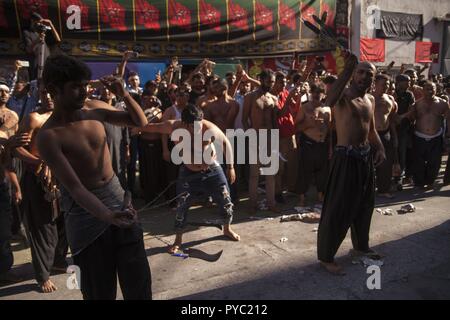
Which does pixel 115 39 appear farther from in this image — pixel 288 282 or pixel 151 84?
pixel 288 282

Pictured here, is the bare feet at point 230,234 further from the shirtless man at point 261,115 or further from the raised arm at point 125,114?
the raised arm at point 125,114

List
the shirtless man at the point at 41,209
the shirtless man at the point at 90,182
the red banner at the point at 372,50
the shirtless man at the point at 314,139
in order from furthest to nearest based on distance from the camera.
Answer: the red banner at the point at 372,50
the shirtless man at the point at 314,139
the shirtless man at the point at 41,209
the shirtless man at the point at 90,182

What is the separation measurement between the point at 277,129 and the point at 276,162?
48 centimetres

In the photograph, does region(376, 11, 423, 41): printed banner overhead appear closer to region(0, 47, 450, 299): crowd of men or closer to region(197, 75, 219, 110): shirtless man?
region(0, 47, 450, 299): crowd of men

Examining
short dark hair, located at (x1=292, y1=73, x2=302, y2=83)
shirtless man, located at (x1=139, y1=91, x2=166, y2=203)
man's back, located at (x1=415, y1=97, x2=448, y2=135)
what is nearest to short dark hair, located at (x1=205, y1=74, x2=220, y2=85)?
shirtless man, located at (x1=139, y1=91, x2=166, y2=203)

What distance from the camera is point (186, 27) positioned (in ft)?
36.5

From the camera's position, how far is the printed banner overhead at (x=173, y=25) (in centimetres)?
934

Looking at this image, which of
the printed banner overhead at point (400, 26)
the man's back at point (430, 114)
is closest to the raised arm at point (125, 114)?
the man's back at point (430, 114)

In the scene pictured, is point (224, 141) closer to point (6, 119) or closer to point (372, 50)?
point (6, 119)

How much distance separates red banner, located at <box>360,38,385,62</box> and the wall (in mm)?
238

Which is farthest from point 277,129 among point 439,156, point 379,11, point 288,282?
point 379,11

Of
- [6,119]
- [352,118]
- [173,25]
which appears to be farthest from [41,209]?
[173,25]

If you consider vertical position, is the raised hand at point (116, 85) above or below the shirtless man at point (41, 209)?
above

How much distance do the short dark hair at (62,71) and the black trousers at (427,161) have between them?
21.1 feet
